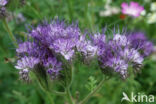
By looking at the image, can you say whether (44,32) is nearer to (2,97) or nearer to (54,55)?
(54,55)

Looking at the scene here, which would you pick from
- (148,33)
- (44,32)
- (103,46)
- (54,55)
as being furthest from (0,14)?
(148,33)

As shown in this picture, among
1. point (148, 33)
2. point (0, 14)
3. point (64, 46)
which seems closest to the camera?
point (64, 46)

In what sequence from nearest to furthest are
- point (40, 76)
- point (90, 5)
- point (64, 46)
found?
point (64, 46)
point (40, 76)
point (90, 5)

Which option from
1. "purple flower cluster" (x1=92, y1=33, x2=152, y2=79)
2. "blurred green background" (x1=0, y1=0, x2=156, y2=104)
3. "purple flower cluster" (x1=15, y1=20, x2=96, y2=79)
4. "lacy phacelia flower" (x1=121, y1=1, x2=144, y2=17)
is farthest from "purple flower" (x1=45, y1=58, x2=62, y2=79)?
"lacy phacelia flower" (x1=121, y1=1, x2=144, y2=17)

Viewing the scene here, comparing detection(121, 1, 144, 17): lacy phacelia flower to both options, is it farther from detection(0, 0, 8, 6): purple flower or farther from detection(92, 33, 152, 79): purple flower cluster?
detection(0, 0, 8, 6): purple flower

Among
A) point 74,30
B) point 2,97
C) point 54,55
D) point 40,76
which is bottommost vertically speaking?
point 2,97

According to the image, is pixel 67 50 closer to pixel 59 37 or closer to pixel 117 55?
pixel 59 37
